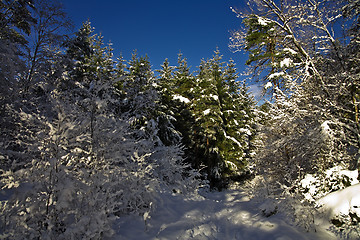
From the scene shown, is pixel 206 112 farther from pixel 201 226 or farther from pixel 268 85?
pixel 201 226

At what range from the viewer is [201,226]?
5098 mm

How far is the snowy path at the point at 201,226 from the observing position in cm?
430

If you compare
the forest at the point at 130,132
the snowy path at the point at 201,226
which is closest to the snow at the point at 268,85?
the forest at the point at 130,132

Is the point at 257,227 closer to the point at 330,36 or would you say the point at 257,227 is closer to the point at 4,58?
the point at 330,36

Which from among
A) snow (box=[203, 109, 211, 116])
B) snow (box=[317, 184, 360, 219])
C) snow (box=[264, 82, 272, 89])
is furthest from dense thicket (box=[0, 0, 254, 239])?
snow (box=[264, 82, 272, 89])

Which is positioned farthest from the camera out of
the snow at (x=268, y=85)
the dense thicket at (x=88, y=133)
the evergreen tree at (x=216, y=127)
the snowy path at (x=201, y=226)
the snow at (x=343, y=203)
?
the evergreen tree at (x=216, y=127)

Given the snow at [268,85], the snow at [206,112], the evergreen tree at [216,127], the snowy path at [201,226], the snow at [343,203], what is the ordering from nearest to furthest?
the snowy path at [201,226] < the snow at [343,203] < the snow at [268,85] < the snow at [206,112] < the evergreen tree at [216,127]

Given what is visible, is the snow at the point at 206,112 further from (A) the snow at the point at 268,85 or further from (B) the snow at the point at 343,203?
(B) the snow at the point at 343,203

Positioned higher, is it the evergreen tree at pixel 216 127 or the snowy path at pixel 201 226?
the evergreen tree at pixel 216 127

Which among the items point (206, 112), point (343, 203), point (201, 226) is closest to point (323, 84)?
point (343, 203)

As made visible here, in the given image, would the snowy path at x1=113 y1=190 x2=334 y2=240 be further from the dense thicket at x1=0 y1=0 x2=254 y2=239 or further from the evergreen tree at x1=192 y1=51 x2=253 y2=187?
the evergreen tree at x1=192 y1=51 x2=253 y2=187

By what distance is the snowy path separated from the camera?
430cm

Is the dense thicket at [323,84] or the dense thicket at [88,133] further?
the dense thicket at [323,84]

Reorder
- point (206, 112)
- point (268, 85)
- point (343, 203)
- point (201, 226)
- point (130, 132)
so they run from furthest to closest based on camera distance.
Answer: point (206, 112) < point (268, 85) < point (130, 132) < point (201, 226) < point (343, 203)
